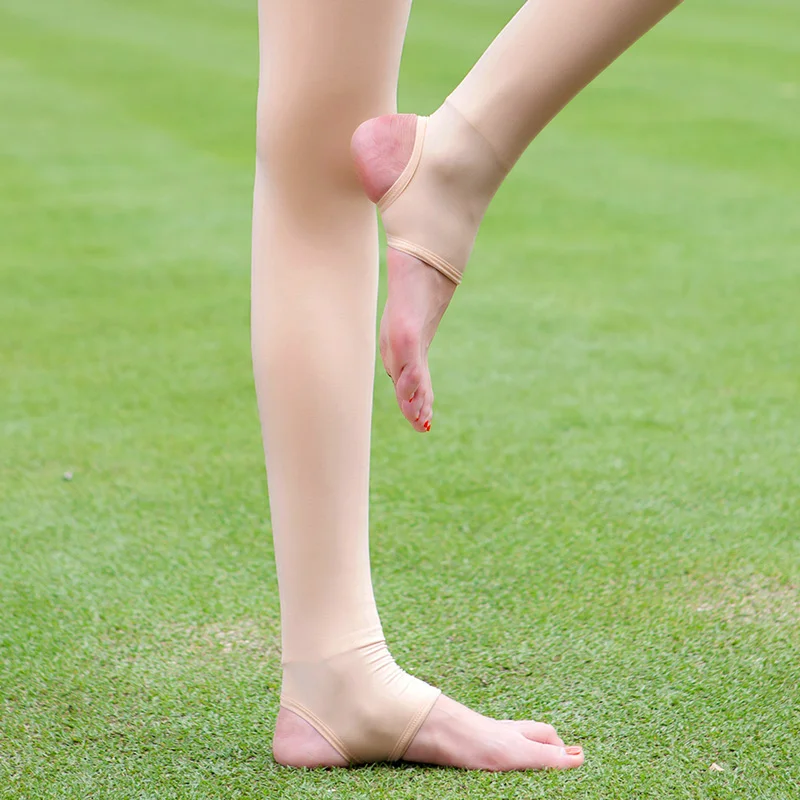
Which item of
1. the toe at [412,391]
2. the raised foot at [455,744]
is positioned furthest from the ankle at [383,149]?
the raised foot at [455,744]

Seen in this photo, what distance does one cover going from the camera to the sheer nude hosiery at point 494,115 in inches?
38.0

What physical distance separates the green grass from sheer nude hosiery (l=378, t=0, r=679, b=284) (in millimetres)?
523

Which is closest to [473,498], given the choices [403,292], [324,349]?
[324,349]

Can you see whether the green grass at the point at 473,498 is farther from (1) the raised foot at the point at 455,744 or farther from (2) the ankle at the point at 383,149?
(2) the ankle at the point at 383,149

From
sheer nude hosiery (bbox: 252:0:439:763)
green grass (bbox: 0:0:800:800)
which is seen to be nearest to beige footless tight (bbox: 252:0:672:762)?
sheer nude hosiery (bbox: 252:0:439:763)

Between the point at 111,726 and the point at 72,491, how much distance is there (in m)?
0.76

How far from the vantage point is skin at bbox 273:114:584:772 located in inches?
39.8

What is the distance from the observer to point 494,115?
998 millimetres

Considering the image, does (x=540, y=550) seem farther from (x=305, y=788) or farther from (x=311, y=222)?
(x=311, y=222)

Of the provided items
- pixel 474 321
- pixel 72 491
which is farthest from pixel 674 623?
pixel 474 321

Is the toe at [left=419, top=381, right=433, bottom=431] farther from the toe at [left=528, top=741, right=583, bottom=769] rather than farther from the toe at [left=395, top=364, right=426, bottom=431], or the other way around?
the toe at [left=528, top=741, right=583, bottom=769]

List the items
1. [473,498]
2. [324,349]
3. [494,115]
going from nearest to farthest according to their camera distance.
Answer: [494,115] < [324,349] < [473,498]

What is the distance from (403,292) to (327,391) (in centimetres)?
16

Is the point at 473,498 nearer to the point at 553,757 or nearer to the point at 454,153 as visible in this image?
the point at 553,757
